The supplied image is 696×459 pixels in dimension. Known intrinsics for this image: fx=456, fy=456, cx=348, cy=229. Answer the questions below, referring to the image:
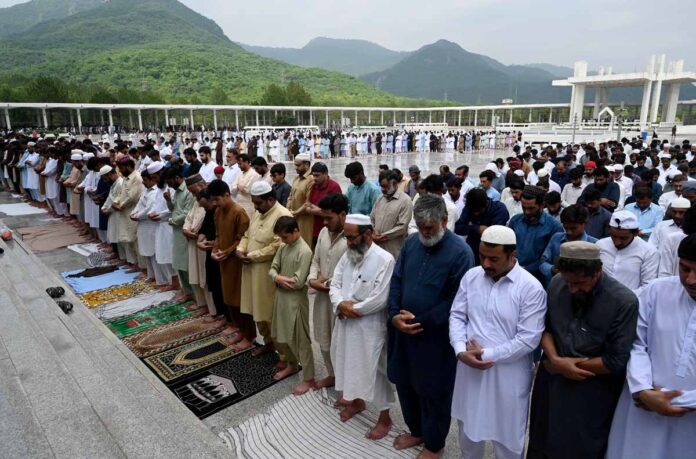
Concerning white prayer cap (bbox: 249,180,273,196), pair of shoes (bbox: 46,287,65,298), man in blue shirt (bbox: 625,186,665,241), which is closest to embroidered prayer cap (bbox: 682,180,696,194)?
man in blue shirt (bbox: 625,186,665,241)

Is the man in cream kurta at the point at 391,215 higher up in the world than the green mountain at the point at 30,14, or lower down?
lower down

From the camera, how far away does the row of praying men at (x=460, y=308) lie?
2.04m

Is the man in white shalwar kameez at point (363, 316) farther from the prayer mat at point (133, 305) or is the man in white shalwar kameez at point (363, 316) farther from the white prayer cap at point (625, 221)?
the prayer mat at point (133, 305)

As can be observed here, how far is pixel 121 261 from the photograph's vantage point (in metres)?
6.96

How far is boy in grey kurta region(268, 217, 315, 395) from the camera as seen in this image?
3.47 metres

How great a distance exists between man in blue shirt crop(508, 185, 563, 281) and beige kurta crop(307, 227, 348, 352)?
61.4 inches

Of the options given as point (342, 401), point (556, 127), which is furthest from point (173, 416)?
point (556, 127)

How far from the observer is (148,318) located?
16.5 ft

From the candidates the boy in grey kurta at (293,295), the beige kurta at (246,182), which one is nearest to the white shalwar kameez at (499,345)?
the boy in grey kurta at (293,295)

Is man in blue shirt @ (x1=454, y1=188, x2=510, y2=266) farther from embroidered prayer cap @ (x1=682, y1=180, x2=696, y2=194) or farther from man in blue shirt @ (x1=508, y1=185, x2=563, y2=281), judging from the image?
embroidered prayer cap @ (x1=682, y1=180, x2=696, y2=194)

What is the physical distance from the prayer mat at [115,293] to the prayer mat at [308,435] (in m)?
3.15

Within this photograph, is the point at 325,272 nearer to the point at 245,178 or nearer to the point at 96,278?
the point at 245,178

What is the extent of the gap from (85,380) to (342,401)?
75.5 inches

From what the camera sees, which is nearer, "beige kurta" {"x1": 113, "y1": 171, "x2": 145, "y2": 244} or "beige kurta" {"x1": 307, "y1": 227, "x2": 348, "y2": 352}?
"beige kurta" {"x1": 307, "y1": 227, "x2": 348, "y2": 352}
